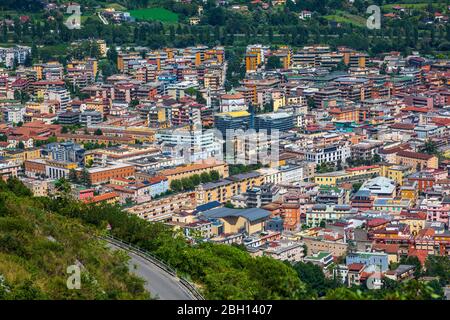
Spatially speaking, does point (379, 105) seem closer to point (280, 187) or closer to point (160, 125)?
point (160, 125)

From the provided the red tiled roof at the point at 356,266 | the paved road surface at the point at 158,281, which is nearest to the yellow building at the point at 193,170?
the red tiled roof at the point at 356,266

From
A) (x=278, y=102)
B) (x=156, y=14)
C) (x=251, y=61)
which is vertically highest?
(x=156, y=14)

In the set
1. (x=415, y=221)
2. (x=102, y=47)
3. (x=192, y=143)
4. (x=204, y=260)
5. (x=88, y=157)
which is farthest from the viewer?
(x=102, y=47)

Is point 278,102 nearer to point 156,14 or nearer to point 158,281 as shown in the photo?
point 156,14

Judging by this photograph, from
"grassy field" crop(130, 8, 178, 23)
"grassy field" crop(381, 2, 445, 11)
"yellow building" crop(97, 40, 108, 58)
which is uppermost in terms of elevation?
"grassy field" crop(381, 2, 445, 11)

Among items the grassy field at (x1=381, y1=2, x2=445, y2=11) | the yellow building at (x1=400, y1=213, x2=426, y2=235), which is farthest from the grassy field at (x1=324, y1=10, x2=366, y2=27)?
the yellow building at (x1=400, y1=213, x2=426, y2=235)

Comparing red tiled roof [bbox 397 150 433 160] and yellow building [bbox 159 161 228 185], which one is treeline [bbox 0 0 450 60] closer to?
red tiled roof [bbox 397 150 433 160]

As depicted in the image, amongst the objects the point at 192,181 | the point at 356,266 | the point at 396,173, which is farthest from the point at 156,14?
the point at 356,266
